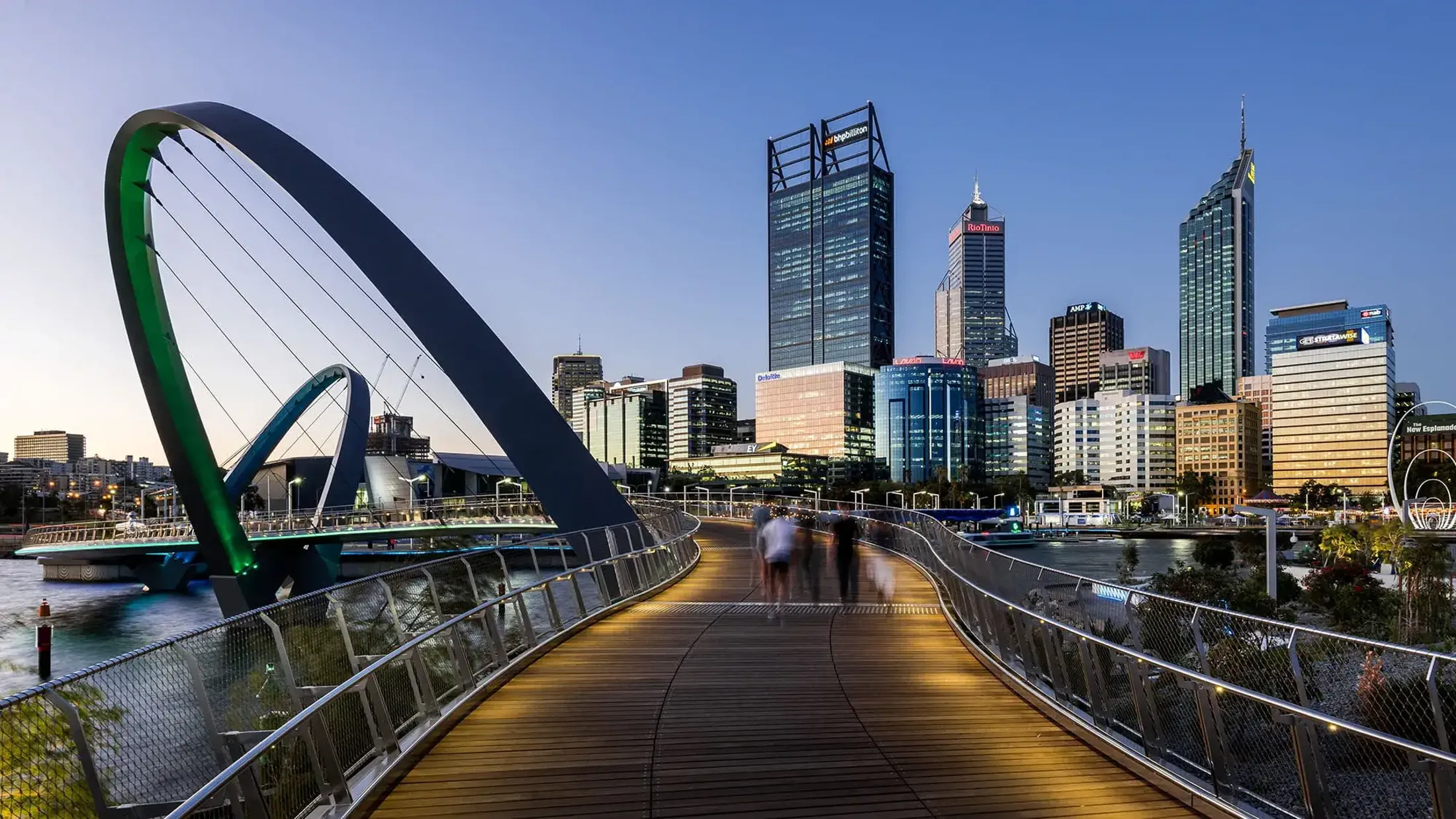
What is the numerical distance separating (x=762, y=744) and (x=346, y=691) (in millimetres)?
2913

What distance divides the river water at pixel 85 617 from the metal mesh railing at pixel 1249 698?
63.9ft

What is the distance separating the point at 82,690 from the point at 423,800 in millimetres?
1934

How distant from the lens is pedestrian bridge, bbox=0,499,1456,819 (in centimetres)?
526

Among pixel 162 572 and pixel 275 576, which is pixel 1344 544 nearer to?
pixel 275 576

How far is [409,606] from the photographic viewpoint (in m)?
9.17

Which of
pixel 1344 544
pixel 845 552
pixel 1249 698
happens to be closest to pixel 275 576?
pixel 845 552

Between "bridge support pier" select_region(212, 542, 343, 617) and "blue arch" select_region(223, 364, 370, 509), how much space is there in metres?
3.58

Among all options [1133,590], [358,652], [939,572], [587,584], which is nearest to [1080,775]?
[1133,590]

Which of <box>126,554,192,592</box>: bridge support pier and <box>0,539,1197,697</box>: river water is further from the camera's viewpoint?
<box>126,554,192,592</box>: bridge support pier

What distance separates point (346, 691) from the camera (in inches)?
Answer: 236

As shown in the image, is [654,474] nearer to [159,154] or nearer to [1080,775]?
[159,154]

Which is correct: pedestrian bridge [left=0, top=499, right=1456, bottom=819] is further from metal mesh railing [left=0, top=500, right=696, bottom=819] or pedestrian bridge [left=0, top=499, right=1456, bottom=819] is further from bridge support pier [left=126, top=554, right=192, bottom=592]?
bridge support pier [left=126, top=554, right=192, bottom=592]

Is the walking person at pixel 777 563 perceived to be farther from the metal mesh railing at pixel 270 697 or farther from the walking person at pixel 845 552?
the metal mesh railing at pixel 270 697

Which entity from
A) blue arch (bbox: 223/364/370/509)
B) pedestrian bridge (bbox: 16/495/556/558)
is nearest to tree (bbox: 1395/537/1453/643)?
pedestrian bridge (bbox: 16/495/556/558)
